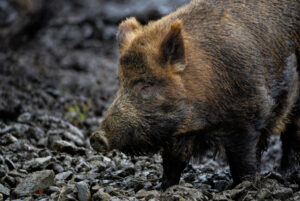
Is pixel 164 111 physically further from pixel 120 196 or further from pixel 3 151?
pixel 3 151

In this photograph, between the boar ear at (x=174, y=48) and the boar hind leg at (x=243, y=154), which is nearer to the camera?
the boar ear at (x=174, y=48)

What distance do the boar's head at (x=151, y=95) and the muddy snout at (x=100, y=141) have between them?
0.15m

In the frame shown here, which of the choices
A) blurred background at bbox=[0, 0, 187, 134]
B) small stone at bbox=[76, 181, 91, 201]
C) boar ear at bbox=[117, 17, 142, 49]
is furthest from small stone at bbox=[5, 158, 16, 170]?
blurred background at bbox=[0, 0, 187, 134]

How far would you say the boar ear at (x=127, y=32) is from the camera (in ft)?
17.3

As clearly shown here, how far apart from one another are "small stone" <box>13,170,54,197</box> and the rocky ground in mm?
10

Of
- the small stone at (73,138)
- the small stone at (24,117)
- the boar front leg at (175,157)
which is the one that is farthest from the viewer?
the small stone at (24,117)

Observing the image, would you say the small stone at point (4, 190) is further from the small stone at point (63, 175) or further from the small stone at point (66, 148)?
the small stone at point (66, 148)

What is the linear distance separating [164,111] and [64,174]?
1.51 metres

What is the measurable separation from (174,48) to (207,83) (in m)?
0.54

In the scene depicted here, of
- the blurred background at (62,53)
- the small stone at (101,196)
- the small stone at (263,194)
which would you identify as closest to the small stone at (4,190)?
the small stone at (101,196)

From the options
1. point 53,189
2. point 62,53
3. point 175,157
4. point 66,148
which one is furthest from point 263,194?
point 62,53

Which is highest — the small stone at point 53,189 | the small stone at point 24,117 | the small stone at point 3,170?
the small stone at point 24,117

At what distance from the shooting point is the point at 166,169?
536 centimetres

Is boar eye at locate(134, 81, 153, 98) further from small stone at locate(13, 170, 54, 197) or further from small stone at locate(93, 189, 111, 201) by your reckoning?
small stone at locate(13, 170, 54, 197)
